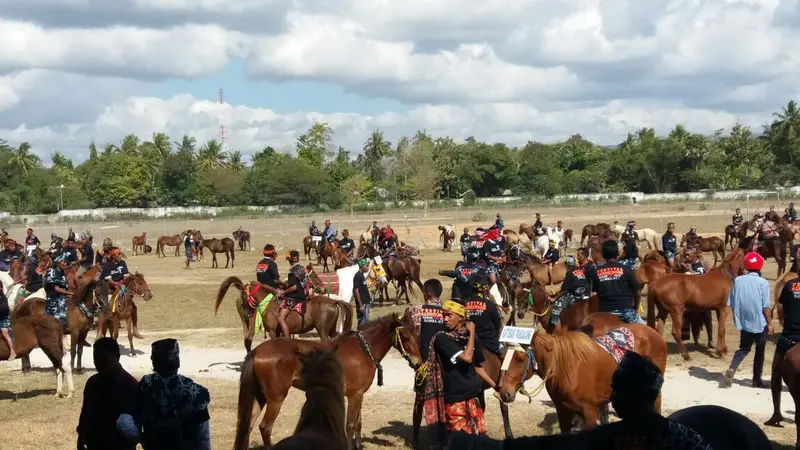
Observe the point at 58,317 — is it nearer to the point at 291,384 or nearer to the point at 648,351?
the point at 291,384

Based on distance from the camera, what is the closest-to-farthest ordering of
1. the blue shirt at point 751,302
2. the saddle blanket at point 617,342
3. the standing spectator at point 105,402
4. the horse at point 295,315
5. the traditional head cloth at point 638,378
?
the traditional head cloth at point 638,378, the standing spectator at point 105,402, the saddle blanket at point 617,342, the blue shirt at point 751,302, the horse at point 295,315

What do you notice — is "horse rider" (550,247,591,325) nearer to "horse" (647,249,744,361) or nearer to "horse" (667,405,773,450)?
"horse" (647,249,744,361)

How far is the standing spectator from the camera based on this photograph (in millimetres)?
5602

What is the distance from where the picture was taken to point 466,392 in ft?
24.7

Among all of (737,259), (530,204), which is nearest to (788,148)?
(530,204)

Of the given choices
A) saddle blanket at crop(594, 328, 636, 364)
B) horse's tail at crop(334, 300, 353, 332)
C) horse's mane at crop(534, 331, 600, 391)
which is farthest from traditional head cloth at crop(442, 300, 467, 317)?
horse's tail at crop(334, 300, 353, 332)

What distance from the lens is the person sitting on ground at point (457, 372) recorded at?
24.5ft

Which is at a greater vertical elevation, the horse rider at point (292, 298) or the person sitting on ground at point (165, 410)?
the person sitting on ground at point (165, 410)

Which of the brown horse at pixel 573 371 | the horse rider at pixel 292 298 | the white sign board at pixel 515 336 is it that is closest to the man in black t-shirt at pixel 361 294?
the horse rider at pixel 292 298

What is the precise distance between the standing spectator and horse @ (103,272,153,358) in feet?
35.5

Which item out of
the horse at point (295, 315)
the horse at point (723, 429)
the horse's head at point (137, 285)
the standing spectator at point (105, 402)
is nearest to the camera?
the horse at point (723, 429)

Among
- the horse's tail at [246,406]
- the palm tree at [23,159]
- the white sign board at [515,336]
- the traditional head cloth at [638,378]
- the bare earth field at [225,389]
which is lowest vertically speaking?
the bare earth field at [225,389]

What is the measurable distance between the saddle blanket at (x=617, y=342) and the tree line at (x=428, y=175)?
255 ft

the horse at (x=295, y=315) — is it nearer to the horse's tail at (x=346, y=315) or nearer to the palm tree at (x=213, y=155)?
the horse's tail at (x=346, y=315)
